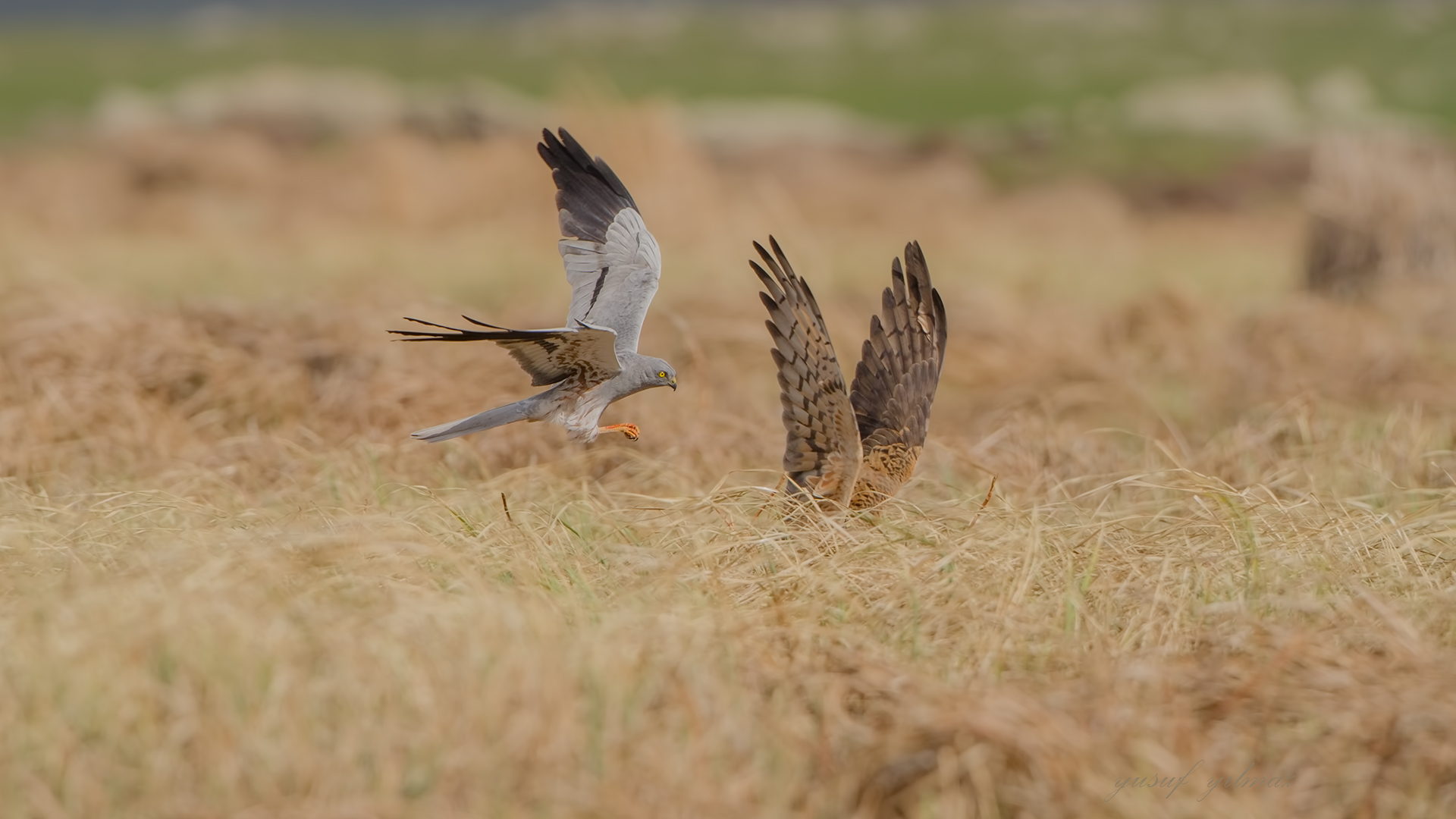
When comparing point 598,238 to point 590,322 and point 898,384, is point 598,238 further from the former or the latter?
point 898,384

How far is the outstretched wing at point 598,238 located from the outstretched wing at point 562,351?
0.24 meters

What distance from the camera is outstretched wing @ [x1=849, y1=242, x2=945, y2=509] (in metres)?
4.10

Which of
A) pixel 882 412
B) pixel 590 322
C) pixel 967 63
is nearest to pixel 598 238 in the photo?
pixel 590 322

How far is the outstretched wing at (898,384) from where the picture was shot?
161 inches

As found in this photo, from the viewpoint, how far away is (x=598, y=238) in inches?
158

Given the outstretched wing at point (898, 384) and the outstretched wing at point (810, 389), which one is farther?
the outstretched wing at point (898, 384)

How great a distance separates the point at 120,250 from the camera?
→ 13.1 m

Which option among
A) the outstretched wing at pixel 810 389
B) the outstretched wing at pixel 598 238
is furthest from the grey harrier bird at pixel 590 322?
the outstretched wing at pixel 810 389

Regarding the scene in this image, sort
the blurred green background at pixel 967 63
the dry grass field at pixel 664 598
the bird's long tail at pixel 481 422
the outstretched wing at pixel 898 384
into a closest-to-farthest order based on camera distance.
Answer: the dry grass field at pixel 664 598
the bird's long tail at pixel 481 422
the outstretched wing at pixel 898 384
the blurred green background at pixel 967 63

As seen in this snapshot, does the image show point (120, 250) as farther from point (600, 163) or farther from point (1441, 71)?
point (1441, 71)

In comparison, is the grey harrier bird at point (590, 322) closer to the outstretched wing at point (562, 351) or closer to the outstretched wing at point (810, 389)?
the outstretched wing at point (562, 351)

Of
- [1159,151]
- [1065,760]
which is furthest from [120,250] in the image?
[1159,151]

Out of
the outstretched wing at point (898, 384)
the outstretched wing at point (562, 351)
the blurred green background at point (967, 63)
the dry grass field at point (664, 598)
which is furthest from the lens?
the blurred green background at point (967, 63)

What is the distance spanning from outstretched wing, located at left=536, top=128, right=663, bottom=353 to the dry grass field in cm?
58
